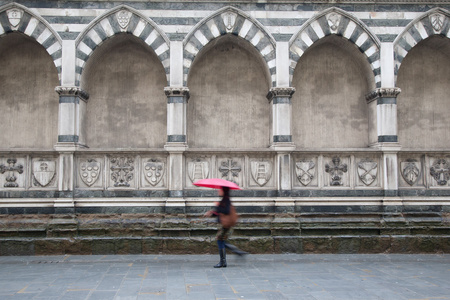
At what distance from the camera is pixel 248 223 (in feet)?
32.4

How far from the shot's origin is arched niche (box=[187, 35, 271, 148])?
36.9 ft

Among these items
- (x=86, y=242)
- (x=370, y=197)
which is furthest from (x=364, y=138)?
(x=86, y=242)

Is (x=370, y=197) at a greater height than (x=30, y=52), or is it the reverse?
(x=30, y=52)

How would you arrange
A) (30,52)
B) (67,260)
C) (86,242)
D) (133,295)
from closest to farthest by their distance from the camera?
(133,295)
(67,260)
(86,242)
(30,52)

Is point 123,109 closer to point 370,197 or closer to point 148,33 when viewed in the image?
point 148,33

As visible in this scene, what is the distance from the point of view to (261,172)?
33.7ft

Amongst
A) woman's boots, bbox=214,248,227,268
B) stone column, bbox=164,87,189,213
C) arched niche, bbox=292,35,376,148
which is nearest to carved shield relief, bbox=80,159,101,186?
stone column, bbox=164,87,189,213

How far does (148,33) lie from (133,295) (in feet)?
20.9

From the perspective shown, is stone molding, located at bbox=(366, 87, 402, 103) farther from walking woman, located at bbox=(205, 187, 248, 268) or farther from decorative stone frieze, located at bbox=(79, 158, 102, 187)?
decorative stone frieze, located at bbox=(79, 158, 102, 187)

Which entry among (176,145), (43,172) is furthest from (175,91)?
(43,172)

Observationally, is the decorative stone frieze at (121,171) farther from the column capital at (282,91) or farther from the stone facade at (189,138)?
the column capital at (282,91)

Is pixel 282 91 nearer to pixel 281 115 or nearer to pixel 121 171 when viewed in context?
pixel 281 115

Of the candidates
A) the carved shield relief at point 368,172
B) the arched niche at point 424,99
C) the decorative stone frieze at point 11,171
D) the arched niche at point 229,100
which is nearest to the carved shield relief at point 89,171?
the decorative stone frieze at point 11,171

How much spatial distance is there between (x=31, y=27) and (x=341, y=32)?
7.33m
